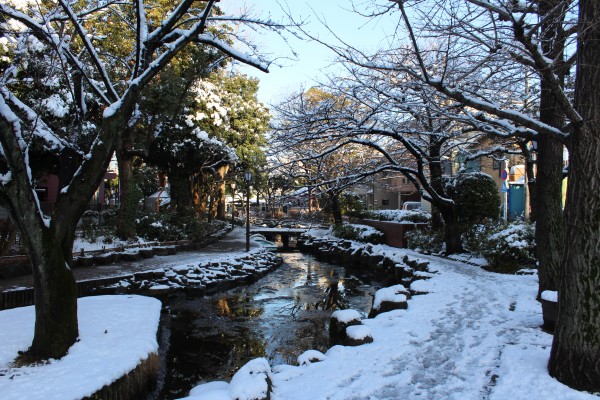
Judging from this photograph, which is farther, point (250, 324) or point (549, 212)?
point (250, 324)

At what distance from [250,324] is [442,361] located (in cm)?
470

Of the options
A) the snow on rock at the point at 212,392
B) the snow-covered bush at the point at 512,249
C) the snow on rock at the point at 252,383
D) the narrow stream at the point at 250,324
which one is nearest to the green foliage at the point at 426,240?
the narrow stream at the point at 250,324

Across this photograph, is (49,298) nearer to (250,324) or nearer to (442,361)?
(442,361)

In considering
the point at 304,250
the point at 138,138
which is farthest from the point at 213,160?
the point at 304,250

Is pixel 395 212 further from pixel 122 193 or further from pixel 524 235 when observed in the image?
pixel 122 193

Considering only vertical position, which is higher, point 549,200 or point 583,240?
point 549,200

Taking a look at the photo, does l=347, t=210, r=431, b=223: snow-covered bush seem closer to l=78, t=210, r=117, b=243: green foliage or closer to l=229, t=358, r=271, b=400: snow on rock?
l=78, t=210, r=117, b=243: green foliage

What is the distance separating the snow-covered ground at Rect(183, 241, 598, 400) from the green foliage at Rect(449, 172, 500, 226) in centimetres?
712

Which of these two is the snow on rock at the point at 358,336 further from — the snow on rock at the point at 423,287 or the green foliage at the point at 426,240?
the green foliage at the point at 426,240

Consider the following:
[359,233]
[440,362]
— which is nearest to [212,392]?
[440,362]

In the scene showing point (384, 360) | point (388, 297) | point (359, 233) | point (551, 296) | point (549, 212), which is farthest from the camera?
point (359, 233)

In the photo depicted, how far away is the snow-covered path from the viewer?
3758 millimetres

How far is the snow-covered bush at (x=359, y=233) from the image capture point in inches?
736

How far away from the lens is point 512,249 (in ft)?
34.1
